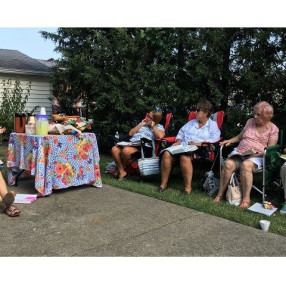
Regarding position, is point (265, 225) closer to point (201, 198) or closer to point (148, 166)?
point (201, 198)

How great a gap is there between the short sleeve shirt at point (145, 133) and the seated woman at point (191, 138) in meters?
0.36

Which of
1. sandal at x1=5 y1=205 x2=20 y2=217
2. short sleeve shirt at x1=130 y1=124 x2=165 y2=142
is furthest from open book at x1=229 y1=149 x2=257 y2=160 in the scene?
sandal at x1=5 y1=205 x2=20 y2=217

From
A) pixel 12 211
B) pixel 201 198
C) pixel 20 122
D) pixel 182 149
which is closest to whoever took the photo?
pixel 12 211

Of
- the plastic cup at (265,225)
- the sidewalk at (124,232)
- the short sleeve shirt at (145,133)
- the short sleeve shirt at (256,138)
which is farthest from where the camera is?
the short sleeve shirt at (145,133)

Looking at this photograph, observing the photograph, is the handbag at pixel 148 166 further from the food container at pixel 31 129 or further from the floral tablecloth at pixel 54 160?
the food container at pixel 31 129

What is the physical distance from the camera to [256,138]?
359 cm

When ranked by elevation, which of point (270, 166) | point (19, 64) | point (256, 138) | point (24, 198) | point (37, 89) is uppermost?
point (19, 64)

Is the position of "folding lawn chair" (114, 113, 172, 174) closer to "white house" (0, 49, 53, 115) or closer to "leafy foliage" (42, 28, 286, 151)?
"leafy foliage" (42, 28, 286, 151)

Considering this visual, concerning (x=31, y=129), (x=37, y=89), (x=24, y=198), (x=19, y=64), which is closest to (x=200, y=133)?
(x=31, y=129)

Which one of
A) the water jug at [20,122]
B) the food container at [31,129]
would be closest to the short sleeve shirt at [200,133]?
the food container at [31,129]

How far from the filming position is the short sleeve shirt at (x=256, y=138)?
11.6ft

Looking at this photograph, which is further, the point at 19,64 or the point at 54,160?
the point at 19,64

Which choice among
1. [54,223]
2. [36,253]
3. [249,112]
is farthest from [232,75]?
[36,253]

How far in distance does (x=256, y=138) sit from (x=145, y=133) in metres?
1.50
